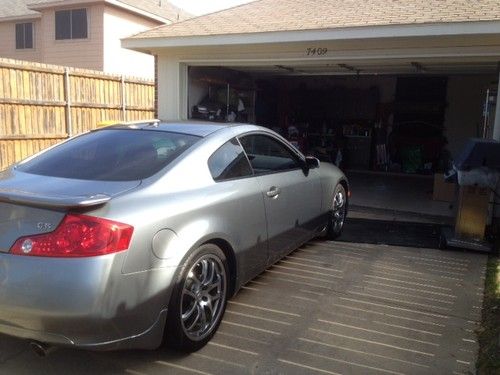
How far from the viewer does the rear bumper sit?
2.55m

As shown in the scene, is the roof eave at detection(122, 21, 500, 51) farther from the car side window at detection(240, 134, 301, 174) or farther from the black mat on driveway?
the car side window at detection(240, 134, 301, 174)

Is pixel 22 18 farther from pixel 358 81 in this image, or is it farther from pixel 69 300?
pixel 69 300

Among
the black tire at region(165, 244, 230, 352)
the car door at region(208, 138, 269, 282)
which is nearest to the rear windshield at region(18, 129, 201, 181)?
the car door at region(208, 138, 269, 282)

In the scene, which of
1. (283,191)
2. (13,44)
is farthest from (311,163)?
(13,44)

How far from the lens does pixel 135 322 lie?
9.09 ft

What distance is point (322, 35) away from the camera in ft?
25.8

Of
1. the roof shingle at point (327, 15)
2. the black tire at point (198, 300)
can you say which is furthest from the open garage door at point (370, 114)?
the black tire at point (198, 300)

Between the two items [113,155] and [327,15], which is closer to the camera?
[113,155]

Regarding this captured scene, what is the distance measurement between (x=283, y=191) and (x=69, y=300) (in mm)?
2388

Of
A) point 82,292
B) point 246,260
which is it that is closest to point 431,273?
point 246,260

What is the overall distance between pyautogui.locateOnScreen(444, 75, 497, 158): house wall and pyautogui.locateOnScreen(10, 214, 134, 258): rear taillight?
40.8 ft

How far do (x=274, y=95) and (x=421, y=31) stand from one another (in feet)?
25.1

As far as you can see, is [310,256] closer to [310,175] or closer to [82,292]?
[310,175]

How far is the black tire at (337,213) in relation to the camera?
5.91 metres
